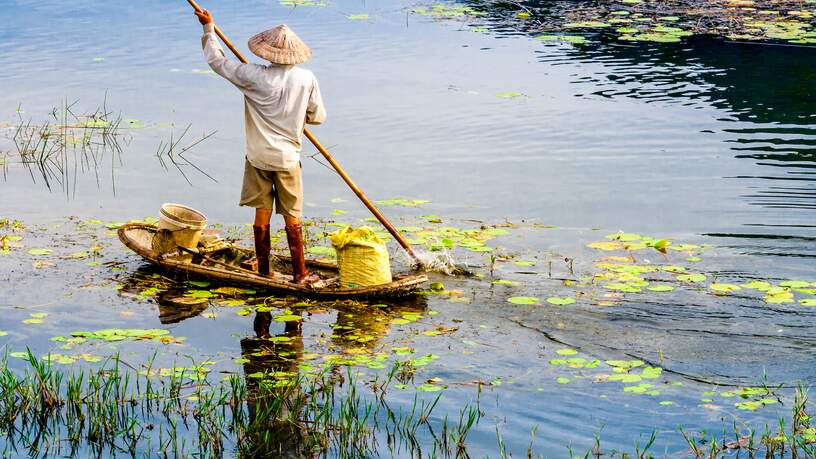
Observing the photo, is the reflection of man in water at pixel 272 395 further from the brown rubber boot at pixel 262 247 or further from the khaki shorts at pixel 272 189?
the khaki shorts at pixel 272 189

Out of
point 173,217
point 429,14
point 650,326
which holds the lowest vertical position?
point 650,326

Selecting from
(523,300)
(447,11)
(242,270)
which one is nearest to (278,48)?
(242,270)

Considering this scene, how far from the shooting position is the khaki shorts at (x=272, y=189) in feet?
21.7

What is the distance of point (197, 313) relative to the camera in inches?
254

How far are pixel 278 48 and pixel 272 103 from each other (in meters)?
0.34

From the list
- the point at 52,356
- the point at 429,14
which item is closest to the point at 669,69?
the point at 429,14

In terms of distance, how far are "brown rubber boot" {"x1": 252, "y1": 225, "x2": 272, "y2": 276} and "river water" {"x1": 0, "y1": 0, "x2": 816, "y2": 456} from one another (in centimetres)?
54

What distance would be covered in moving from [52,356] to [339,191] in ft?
13.5

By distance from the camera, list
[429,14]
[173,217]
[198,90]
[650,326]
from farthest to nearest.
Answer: [429,14]
[198,90]
[173,217]
[650,326]

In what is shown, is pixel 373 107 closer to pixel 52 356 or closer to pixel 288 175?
pixel 288 175

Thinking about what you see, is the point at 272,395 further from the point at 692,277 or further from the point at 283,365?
the point at 692,277

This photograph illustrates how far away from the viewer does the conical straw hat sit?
20.6ft

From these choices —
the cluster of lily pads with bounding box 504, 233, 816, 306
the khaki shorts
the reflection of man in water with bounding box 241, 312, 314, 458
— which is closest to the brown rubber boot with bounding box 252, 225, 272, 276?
the khaki shorts

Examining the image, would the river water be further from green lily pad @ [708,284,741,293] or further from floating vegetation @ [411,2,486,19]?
floating vegetation @ [411,2,486,19]
